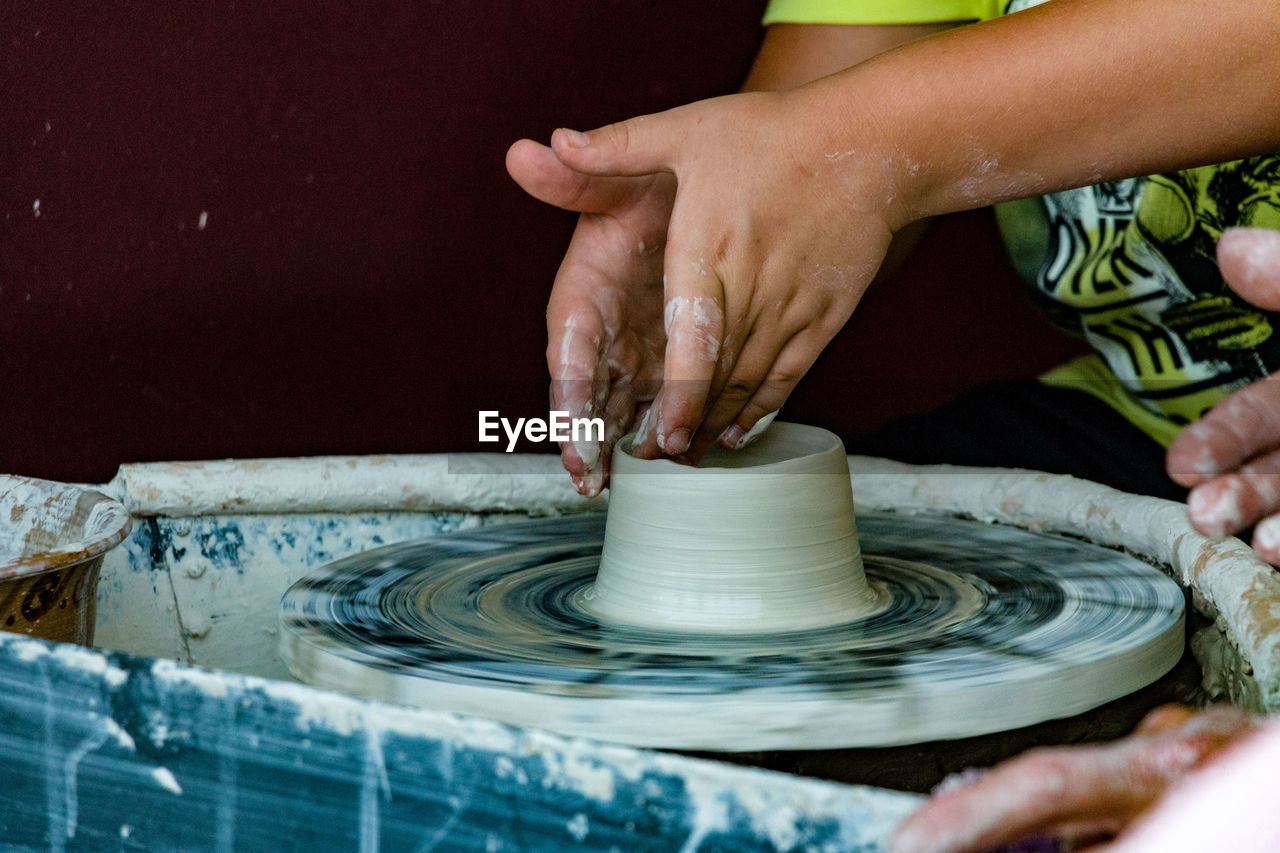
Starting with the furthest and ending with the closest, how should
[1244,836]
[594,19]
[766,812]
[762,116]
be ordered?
[594,19] → [762,116] → [766,812] → [1244,836]

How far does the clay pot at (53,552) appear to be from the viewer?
2.59ft

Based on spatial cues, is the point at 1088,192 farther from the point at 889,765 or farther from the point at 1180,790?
the point at 1180,790

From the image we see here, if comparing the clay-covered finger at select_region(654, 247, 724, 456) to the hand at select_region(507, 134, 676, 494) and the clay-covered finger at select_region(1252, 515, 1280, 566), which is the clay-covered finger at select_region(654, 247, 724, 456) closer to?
the hand at select_region(507, 134, 676, 494)

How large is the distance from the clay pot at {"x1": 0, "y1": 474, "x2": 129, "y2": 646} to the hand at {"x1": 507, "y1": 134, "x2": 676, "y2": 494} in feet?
1.21

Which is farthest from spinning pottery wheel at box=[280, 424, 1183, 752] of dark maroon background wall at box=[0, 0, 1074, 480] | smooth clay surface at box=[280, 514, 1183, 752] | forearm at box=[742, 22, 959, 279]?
dark maroon background wall at box=[0, 0, 1074, 480]

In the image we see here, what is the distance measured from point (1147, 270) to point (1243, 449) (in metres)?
0.77

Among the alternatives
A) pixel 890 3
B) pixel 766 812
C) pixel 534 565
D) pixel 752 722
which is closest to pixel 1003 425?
pixel 890 3

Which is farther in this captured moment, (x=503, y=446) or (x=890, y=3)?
(x=503, y=446)

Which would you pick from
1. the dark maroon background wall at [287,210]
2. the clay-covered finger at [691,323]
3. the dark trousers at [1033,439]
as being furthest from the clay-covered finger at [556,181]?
the dark maroon background wall at [287,210]

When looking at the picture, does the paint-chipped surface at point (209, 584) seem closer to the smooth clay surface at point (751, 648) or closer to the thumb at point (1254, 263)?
the smooth clay surface at point (751, 648)

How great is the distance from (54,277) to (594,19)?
0.83 metres

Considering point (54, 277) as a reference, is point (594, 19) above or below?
above

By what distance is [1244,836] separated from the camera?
14.8 inches

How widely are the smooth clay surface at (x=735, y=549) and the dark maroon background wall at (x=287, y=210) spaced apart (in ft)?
2.97
